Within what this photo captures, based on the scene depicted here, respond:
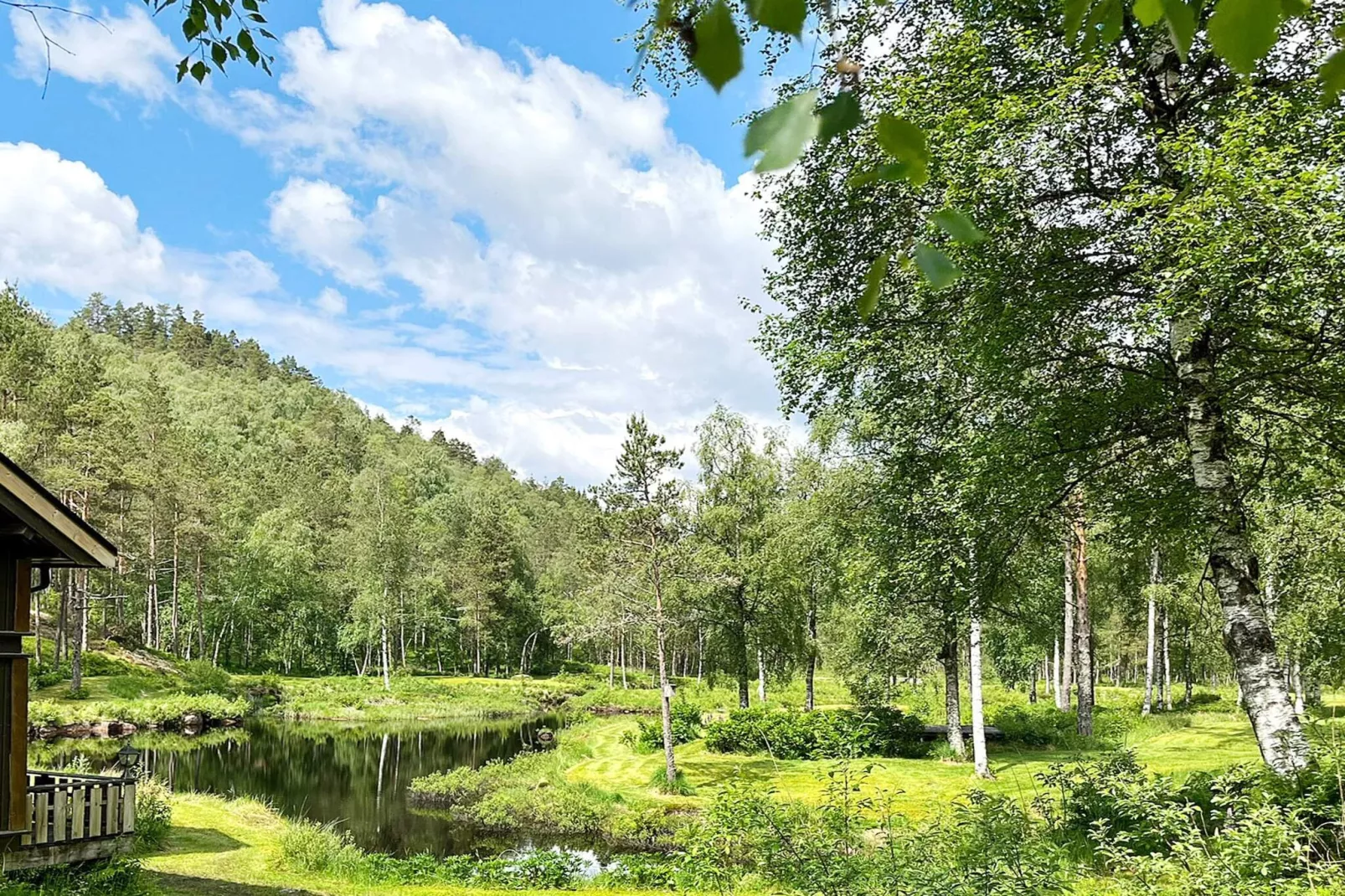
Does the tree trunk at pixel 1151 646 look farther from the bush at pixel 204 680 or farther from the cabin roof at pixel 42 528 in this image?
the bush at pixel 204 680

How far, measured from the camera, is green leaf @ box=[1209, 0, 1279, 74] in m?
0.90

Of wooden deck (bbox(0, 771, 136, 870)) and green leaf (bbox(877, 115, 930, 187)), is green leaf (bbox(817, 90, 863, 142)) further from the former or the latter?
wooden deck (bbox(0, 771, 136, 870))

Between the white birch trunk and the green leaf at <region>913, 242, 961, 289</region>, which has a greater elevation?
the green leaf at <region>913, 242, 961, 289</region>

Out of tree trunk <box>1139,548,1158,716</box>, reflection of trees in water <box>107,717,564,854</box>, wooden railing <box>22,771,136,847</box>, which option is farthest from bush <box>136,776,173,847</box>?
tree trunk <box>1139,548,1158,716</box>

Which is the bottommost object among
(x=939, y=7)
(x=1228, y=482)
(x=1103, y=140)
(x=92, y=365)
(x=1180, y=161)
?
(x=1228, y=482)

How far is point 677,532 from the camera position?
22.3 m

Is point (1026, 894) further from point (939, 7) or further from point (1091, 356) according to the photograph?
point (939, 7)

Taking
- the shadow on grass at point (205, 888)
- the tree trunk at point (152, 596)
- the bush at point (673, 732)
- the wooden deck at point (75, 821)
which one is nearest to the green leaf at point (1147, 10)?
the wooden deck at point (75, 821)

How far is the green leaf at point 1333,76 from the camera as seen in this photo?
0.98 m

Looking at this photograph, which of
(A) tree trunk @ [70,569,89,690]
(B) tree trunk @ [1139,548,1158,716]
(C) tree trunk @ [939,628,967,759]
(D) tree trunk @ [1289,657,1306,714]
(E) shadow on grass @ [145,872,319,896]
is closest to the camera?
(E) shadow on grass @ [145,872,319,896]

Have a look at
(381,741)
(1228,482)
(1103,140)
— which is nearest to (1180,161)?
(1103,140)

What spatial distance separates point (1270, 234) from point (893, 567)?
200 inches

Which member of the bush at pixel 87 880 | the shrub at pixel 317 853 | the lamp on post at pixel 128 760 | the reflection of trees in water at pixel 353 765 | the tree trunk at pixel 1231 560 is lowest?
the reflection of trees in water at pixel 353 765

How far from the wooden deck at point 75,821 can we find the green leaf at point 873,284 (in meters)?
12.1
